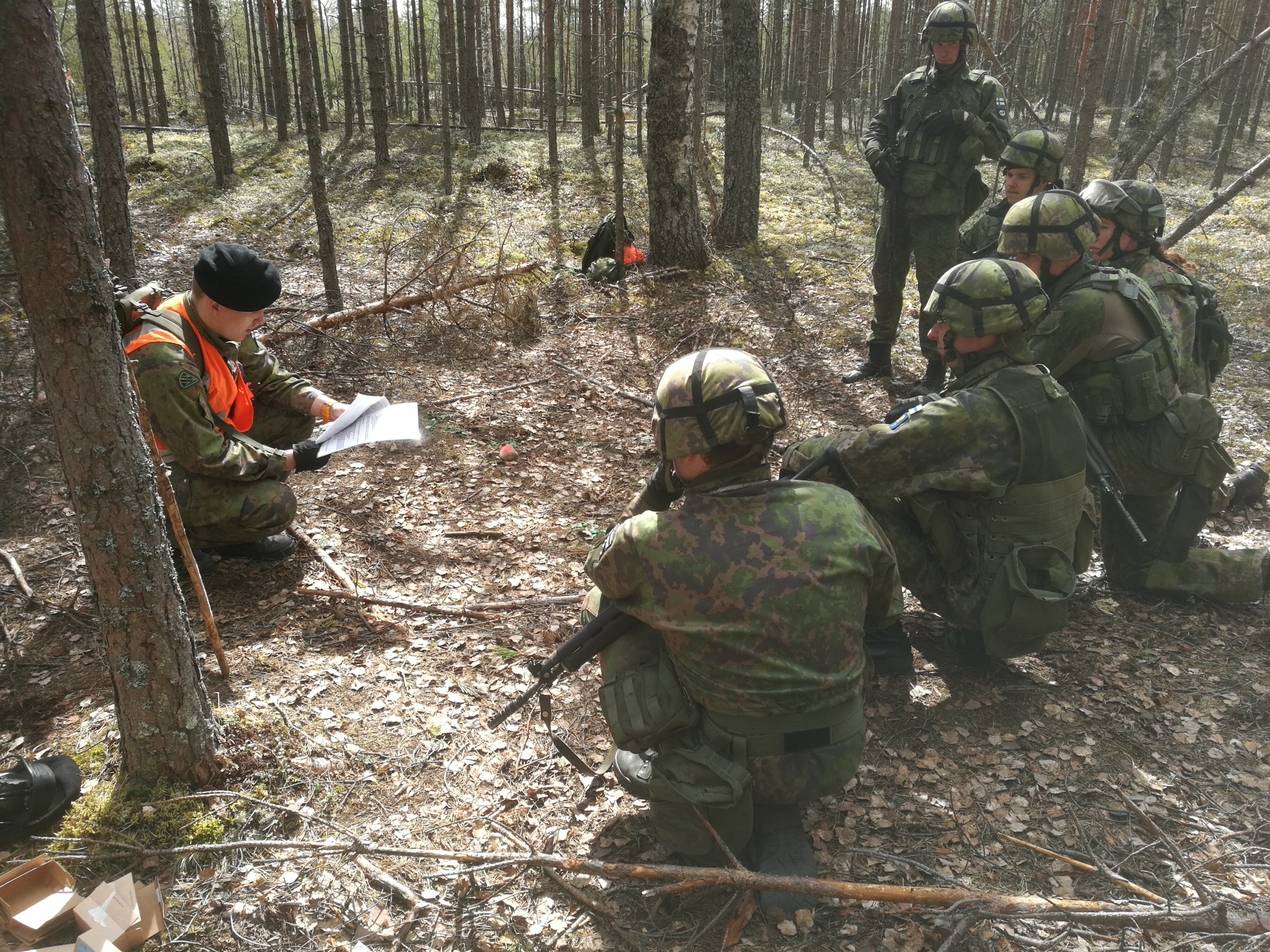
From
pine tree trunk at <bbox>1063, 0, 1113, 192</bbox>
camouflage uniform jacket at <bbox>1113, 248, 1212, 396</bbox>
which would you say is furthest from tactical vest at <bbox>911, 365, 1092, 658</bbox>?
pine tree trunk at <bbox>1063, 0, 1113, 192</bbox>

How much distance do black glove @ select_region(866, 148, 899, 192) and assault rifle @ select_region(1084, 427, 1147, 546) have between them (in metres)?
3.18

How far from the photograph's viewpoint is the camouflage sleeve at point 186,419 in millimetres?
3807

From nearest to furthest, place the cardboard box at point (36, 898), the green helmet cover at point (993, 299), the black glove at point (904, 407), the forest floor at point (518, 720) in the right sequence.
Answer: the cardboard box at point (36, 898) < the forest floor at point (518, 720) < the green helmet cover at point (993, 299) < the black glove at point (904, 407)

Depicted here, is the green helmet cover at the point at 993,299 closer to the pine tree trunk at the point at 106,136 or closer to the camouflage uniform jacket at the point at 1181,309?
the camouflage uniform jacket at the point at 1181,309

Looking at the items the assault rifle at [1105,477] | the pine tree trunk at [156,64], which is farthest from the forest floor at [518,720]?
the pine tree trunk at [156,64]

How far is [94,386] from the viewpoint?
2.44m

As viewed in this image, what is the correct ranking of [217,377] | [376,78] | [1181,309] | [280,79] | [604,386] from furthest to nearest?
[280,79], [376,78], [604,386], [1181,309], [217,377]

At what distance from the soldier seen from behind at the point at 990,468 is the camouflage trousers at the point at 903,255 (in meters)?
3.10

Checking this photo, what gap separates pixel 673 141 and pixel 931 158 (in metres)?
3.59

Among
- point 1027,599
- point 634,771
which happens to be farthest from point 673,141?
point 634,771

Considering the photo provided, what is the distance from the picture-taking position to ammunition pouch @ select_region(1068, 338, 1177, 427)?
425 cm

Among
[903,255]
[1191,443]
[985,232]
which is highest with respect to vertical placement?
[985,232]

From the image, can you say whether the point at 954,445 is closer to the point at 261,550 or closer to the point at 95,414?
the point at 95,414

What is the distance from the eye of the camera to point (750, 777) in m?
2.58
